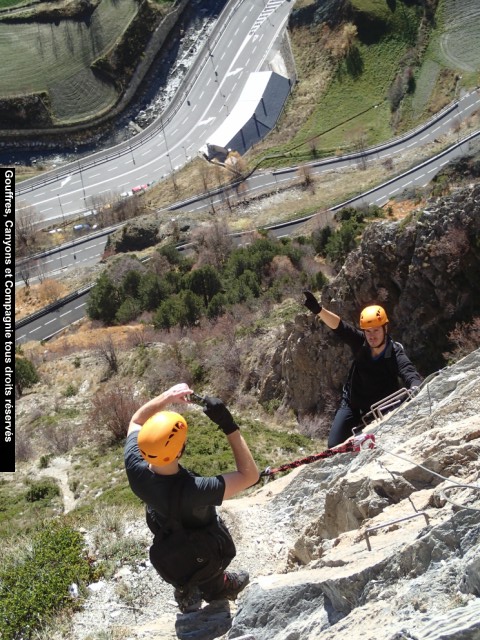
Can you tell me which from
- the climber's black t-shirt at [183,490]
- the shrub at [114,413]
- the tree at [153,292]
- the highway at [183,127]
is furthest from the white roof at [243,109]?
the climber's black t-shirt at [183,490]

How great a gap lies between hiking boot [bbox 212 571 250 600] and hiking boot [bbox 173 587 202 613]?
206 millimetres

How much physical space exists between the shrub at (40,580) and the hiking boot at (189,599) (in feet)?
7.66

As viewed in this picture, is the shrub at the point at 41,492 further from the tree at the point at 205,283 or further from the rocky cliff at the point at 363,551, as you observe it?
the tree at the point at 205,283

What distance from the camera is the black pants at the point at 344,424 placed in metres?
10.5

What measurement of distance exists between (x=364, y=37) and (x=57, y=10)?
43266 mm

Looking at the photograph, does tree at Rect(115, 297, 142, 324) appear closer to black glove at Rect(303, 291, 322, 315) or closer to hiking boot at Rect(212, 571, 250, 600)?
black glove at Rect(303, 291, 322, 315)

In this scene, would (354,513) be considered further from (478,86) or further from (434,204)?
(478,86)

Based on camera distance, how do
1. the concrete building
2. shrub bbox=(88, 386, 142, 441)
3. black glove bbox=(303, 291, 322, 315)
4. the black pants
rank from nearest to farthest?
black glove bbox=(303, 291, 322, 315) → the black pants → shrub bbox=(88, 386, 142, 441) → the concrete building

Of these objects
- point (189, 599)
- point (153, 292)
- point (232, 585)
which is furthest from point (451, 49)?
point (189, 599)

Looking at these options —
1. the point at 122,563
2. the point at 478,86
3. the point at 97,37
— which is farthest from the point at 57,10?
the point at 122,563

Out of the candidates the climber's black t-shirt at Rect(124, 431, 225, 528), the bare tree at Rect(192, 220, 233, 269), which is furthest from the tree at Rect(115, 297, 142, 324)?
the climber's black t-shirt at Rect(124, 431, 225, 528)

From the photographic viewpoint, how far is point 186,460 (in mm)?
17375

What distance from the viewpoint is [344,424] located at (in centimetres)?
1050

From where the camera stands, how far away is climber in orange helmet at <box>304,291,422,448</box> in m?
9.80
